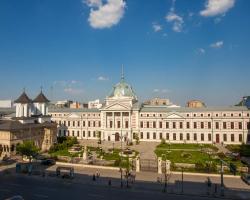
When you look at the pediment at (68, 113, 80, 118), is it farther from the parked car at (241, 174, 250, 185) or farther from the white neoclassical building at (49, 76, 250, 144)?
the parked car at (241, 174, 250, 185)

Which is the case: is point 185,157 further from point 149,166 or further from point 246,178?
point 246,178

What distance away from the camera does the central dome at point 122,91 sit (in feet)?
297

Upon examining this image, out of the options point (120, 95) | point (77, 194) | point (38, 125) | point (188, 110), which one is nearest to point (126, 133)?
point (120, 95)

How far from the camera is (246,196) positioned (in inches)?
1331

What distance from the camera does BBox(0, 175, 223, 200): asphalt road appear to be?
33.2 meters

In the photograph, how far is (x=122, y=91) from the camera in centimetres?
9106

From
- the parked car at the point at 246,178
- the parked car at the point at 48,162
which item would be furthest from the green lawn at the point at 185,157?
the parked car at the point at 48,162

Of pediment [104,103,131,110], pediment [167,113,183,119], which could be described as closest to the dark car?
pediment [104,103,131,110]

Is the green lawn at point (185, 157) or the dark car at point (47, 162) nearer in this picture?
the dark car at point (47, 162)

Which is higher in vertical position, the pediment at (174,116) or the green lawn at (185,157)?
the pediment at (174,116)

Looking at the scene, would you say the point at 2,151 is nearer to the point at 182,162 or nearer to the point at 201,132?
the point at 182,162

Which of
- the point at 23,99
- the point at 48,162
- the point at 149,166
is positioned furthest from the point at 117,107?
the point at 149,166

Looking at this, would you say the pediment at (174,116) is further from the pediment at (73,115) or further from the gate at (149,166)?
the gate at (149,166)

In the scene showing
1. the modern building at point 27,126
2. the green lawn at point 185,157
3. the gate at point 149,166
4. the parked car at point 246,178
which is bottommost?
the parked car at point 246,178
